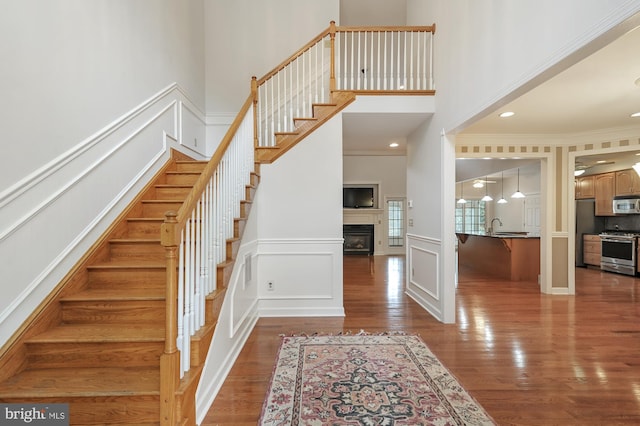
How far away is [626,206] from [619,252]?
3.39ft

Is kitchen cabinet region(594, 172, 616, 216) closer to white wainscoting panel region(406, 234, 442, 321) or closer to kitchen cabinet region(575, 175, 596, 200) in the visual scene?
kitchen cabinet region(575, 175, 596, 200)

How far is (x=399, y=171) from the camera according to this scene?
8906mm

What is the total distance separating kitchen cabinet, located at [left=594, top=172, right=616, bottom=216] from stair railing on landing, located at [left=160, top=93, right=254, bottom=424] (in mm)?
8420

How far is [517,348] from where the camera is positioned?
9.14 feet

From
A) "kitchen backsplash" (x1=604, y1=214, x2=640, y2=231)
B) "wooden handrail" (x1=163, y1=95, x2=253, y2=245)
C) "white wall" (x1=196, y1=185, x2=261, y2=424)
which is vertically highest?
"wooden handrail" (x1=163, y1=95, x2=253, y2=245)

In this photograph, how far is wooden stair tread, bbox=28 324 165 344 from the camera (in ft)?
5.72

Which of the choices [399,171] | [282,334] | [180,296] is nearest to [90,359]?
[180,296]

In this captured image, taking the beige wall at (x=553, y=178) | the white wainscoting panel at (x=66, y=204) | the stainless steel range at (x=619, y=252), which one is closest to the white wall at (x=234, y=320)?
the white wainscoting panel at (x=66, y=204)

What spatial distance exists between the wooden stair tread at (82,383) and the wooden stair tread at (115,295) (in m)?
0.44

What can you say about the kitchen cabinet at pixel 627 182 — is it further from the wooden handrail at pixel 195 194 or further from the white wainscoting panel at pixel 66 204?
the white wainscoting panel at pixel 66 204

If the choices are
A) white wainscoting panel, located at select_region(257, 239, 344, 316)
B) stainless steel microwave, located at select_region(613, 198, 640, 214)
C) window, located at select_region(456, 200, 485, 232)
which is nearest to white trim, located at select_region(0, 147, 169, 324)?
white wainscoting panel, located at select_region(257, 239, 344, 316)

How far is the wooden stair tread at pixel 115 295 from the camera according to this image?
78.4 inches

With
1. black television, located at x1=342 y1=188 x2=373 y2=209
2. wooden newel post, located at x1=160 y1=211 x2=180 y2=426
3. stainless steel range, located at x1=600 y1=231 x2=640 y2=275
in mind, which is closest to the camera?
wooden newel post, located at x1=160 y1=211 x2=180 y2=426

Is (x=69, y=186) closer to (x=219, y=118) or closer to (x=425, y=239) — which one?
(x=219, y=118)
